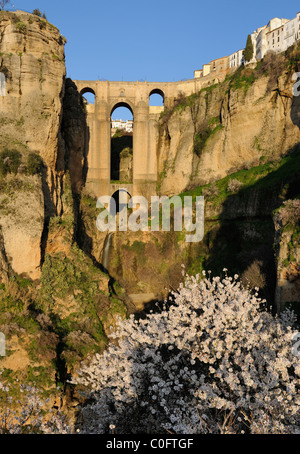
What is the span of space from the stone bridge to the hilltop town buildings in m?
7.14

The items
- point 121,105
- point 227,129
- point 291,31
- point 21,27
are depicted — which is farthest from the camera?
point 121,105

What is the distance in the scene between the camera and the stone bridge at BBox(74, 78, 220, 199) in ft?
148

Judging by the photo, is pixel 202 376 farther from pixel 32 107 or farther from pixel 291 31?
pixel 291 31

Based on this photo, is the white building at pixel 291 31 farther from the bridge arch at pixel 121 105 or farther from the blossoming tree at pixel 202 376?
the blossoming tree at pixel 202 376

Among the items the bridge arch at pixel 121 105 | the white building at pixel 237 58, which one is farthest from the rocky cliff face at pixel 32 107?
the white building at pixel 237 58

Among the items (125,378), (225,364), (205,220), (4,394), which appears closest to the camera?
(225,364)

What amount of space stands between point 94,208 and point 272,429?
33528mm

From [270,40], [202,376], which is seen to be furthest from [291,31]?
[202,376]

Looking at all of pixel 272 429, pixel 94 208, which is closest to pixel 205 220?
pixel 94 208

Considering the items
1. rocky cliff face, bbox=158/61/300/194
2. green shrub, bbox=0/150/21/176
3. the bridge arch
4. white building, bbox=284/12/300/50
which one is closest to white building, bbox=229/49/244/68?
white building, bbox=284/12/300/50

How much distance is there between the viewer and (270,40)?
50.2 m

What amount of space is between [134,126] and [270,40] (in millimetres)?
22394

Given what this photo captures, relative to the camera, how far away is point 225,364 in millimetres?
11852
